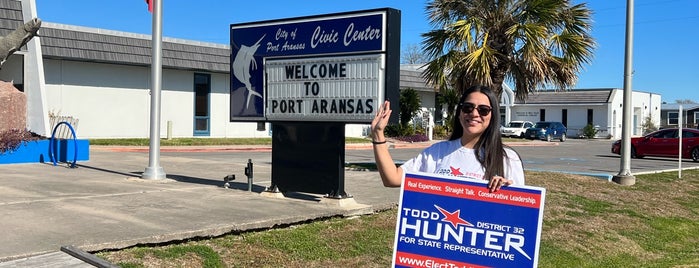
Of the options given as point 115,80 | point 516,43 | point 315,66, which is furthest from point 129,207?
point 115,80

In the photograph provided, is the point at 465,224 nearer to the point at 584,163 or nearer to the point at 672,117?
the point at 584,163

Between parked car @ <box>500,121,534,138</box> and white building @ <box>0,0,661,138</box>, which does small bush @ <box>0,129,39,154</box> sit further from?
parked car @ <box>500,121,534,138</box>

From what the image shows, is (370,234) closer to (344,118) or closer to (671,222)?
(344,118)

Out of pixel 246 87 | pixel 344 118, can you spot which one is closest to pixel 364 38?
pixel 344 118

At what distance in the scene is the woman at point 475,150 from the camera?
353cm

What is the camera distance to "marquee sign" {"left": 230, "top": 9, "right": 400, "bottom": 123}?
8.88 meters

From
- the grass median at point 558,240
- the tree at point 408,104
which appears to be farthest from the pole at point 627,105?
the tree at point 408,104

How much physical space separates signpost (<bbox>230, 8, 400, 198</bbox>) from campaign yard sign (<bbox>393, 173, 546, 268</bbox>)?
4.95 metres

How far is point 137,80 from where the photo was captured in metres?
25.8

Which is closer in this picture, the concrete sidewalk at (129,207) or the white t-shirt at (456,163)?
the white t-shirt at (456,163)

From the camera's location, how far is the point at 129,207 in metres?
8.12

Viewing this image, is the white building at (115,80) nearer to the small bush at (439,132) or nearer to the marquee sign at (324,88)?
the marquee sign at (324,88)

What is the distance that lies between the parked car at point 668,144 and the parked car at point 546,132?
60.1 feet

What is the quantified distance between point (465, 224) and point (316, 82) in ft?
20.2
